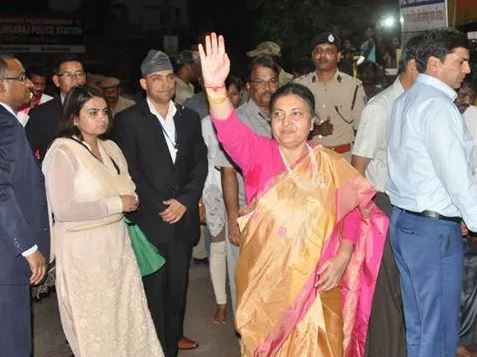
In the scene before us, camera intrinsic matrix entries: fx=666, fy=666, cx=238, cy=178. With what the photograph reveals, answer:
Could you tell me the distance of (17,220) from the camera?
3.36 m

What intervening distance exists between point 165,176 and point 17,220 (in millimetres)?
1082

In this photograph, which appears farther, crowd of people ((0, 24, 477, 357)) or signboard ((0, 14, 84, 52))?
signboard ((0, 14, 84, 52))

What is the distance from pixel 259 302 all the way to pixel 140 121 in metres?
1.51

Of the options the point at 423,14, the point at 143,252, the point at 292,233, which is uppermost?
the point at 423,14

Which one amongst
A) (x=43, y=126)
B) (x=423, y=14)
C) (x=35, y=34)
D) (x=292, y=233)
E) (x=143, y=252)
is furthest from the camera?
(x=35, y=34)

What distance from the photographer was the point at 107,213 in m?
3.72

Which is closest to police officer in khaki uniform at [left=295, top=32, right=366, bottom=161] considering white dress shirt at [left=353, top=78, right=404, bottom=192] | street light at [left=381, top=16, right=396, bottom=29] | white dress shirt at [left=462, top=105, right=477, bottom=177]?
white dress shirt at [left=353, top=78, right=404, bottom=192]

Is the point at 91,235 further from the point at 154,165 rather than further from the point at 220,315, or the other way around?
the point at 220,315

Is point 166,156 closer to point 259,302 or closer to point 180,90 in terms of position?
point 259,302

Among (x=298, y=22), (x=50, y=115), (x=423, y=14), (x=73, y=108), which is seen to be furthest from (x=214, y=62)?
(x=298, y=22)

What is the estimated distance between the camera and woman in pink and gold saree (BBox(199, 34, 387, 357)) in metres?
3.13

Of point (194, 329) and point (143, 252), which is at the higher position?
point (143, 252)

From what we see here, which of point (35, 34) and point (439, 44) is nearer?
point (439, 44)

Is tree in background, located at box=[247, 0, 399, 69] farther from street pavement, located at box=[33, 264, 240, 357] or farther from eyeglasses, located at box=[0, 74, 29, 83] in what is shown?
eyeglasses, located at box=[0, 74, 29, 83]
